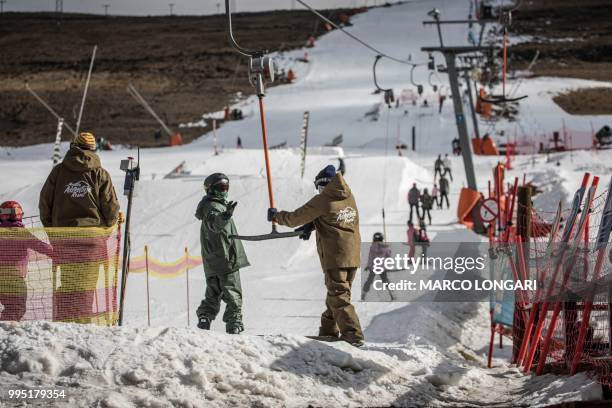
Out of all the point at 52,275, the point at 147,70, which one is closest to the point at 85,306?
the point at 52,275

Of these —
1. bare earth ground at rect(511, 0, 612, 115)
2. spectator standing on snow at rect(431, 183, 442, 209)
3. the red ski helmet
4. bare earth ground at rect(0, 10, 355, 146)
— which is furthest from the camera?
bare earth ground at rect(0, 10, 355, 146)

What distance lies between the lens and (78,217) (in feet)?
27.5

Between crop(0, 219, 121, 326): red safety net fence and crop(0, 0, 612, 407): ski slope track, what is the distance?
3.27ft

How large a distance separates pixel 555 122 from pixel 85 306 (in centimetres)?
3681

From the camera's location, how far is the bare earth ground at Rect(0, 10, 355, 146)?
54500mm

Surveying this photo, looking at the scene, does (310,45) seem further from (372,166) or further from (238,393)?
(238,393)

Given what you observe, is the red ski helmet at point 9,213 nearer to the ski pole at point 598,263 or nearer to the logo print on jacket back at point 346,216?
the logo print on jacket back at point 346,216

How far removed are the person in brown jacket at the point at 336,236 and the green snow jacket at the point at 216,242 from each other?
470 mm

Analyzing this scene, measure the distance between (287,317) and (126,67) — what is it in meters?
58.8

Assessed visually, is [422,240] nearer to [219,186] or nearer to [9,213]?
[219,186]

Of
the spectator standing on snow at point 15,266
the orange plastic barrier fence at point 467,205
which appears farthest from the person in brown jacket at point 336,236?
the orange plastic barrier fence at point 467,205

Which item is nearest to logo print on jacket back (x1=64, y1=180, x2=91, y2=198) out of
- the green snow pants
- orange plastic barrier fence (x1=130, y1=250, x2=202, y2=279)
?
the green snow pants

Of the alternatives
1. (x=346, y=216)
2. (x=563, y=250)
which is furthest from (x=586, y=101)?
(x=346, y=216)

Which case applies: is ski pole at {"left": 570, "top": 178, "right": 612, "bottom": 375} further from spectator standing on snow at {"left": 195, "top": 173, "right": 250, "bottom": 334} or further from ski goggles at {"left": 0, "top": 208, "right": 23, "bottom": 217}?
ski goggles at {"left": 0, "top": 208, "right": 23, "bottom": 217}
